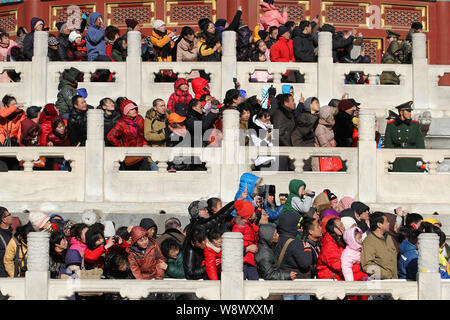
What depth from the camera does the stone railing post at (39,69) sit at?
1948cm

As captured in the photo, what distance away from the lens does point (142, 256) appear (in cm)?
1304

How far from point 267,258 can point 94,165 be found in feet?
13.7

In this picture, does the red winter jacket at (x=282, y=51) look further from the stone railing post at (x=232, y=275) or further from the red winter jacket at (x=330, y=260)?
the stone railing post at (x=232, y=275)

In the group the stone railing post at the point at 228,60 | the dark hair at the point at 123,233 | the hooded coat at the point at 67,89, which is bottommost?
the dark hair at the point at 123,233

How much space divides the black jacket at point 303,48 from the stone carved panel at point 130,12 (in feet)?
23.1

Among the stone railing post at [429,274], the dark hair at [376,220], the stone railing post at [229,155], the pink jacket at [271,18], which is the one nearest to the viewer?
the stone railing post at [429,274]

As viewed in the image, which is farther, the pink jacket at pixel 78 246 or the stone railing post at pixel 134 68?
the stone railing post at pixel 134 68

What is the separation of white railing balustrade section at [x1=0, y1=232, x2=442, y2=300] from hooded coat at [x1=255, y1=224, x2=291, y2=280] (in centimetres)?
25

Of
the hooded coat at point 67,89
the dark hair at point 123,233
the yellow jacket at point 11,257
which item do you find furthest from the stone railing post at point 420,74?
the yellow jacket at point 11,257

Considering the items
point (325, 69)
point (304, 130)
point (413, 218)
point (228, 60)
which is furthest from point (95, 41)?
point (413, 218)

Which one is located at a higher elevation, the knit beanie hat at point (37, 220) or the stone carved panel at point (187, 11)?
the stone carved panel at point (187, 11)

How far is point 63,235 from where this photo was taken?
13.3 meters

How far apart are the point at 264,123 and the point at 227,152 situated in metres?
0.86
